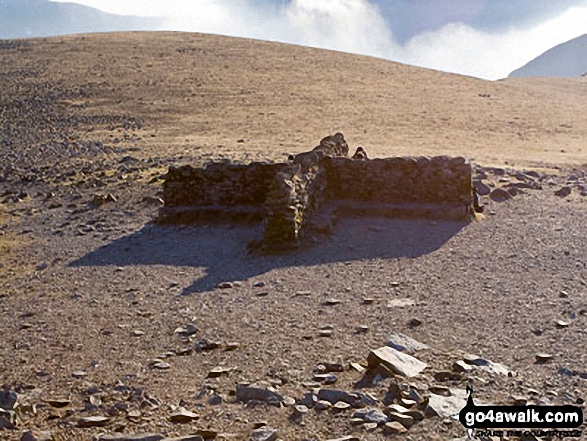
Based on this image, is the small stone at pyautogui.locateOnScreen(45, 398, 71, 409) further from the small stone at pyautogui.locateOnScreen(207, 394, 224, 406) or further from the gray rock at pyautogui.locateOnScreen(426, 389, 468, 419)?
the gray rock at pyautogui.locateOnScreen(426, 389, 468, 419)

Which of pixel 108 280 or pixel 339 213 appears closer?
pixel 108 280

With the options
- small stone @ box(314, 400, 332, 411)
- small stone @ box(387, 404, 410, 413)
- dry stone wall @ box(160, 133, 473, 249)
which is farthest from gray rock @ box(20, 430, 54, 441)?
dry stone wall @ box(160, 133, 473, 249)

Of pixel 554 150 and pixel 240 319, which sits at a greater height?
pixel 554 150

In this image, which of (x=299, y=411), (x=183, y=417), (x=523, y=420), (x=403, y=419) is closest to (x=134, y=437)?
(x=183, y=417)

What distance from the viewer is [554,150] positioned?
74.6 feet

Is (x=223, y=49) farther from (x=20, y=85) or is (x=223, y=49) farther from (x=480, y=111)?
(x=480, y=111)

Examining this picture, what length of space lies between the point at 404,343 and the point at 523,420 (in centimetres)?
179

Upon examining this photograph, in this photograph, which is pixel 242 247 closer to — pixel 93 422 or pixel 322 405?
pixel 322 405

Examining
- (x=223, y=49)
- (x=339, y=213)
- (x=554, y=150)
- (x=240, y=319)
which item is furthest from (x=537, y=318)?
(x=223, y=49)

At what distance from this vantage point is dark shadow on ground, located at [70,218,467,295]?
9.60 m

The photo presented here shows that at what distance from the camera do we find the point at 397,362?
557cm

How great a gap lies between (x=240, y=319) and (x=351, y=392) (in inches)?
96.5

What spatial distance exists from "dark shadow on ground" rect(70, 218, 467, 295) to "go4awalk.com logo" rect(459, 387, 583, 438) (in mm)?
4709

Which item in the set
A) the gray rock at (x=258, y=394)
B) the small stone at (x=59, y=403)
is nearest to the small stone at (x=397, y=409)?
the gray rock at (x=258, y=394)
